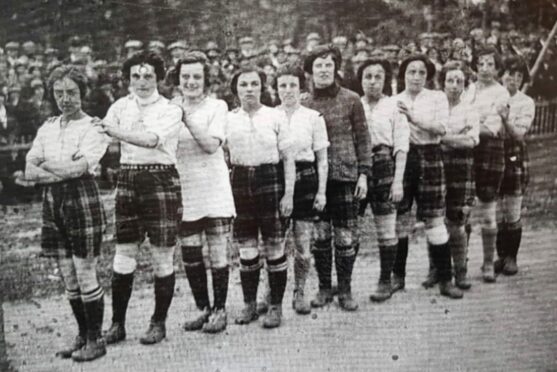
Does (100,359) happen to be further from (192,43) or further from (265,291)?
(192,43)

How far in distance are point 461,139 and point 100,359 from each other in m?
1.56

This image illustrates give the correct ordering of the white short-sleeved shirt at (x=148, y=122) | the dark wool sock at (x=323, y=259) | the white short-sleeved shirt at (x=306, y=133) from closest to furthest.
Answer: the white short-sleeved shirt at (x=148, y=122) → the white short-sleeved shirt at (x=306, y=133) → the dark wool sock at (x=323, y=259)

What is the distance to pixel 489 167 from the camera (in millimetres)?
2467

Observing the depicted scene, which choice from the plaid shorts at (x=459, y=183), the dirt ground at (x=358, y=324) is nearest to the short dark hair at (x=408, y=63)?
the plaid shorts at (x=459, y=183)

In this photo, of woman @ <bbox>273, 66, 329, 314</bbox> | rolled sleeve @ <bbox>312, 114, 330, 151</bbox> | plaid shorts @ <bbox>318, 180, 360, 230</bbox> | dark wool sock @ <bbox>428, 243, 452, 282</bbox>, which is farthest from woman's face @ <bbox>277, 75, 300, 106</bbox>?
dark wool sock @ <bbox>428, 243, 452, 282</bbox>

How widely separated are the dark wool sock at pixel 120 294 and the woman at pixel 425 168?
100cm

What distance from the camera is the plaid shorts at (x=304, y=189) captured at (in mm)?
2285

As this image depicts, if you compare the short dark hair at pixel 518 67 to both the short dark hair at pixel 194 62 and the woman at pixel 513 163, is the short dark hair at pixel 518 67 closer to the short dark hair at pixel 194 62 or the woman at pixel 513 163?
the woman at pixel 513 163

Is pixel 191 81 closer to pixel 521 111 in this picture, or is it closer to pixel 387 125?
pixel 387 125

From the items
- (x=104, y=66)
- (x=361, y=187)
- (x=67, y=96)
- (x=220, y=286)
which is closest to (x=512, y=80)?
(x=361, y=187)

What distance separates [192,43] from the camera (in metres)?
2.22

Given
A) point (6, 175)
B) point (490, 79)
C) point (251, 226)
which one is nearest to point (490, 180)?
point (490, 79)

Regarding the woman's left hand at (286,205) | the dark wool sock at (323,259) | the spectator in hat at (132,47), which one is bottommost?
the dark wool sock at (323,259)

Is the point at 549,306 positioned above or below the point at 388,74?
below
